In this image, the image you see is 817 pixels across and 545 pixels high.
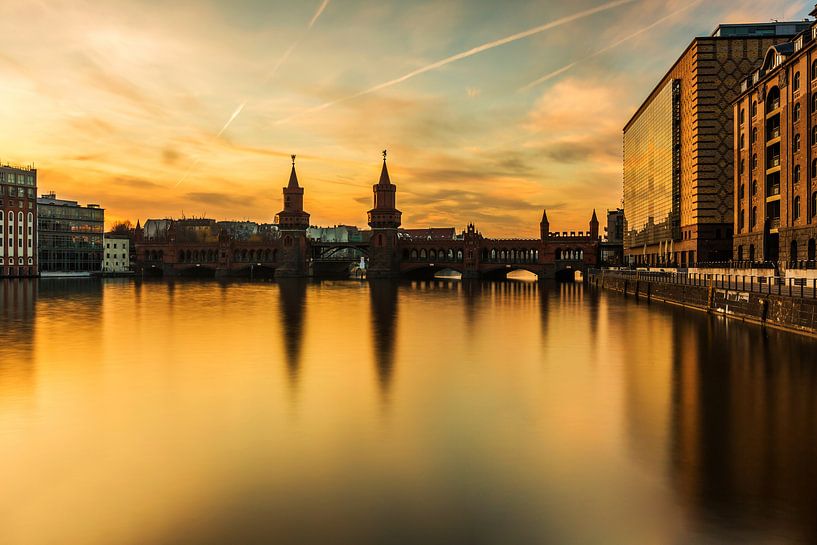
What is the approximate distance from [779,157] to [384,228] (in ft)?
301

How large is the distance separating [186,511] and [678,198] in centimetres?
10210

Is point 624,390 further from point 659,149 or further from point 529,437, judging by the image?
point 659,149

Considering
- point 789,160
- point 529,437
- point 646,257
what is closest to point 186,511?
point 529,437

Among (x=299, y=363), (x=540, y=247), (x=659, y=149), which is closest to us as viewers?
(x=299, y=363)

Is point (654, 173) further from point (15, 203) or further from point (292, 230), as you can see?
point (15, 203)

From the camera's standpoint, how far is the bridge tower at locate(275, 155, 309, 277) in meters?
151

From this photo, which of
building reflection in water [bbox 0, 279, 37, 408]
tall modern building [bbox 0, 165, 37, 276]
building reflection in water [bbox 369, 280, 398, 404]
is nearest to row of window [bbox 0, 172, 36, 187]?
tall modern building [bbox 0, 165, 37, 276]

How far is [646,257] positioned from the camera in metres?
126

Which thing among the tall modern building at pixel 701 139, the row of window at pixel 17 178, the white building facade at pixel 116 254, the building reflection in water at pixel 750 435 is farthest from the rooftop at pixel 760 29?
the white building facade at pixel 116 254

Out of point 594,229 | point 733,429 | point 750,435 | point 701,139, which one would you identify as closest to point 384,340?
point 733,429

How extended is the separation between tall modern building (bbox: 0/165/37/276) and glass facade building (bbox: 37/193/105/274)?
8.66 m

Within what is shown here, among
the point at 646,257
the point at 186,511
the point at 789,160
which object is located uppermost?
the point at 789,160

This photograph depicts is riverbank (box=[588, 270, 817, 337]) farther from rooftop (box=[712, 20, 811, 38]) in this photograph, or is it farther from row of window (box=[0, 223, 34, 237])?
row of window (box=[0, 223, 34, 237])

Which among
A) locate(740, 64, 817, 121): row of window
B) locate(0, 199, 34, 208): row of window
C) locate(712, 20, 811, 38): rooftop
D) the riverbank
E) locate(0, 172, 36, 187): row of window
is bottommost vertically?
the riverbank
